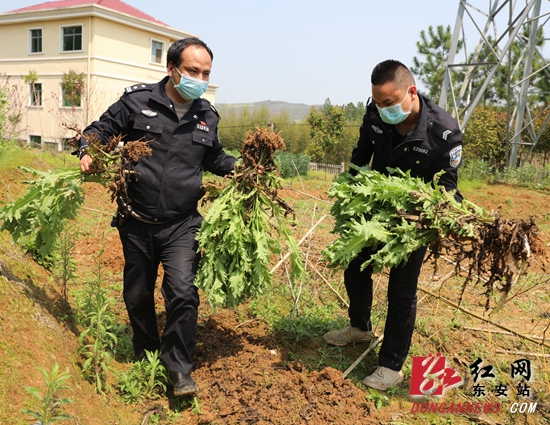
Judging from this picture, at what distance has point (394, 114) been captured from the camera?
11.3ft

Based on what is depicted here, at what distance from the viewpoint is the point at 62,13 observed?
80.4ft

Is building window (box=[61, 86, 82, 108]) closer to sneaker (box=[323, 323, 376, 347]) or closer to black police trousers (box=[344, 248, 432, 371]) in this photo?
sneaker (box=[323, 323, 376, 347])

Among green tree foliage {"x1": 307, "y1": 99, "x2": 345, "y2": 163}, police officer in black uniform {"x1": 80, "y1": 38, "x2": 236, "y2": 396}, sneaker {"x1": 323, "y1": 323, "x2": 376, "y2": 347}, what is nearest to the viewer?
police officer in black uniform {"x1": 80, "y1": 38, "x2": 236, "y2": 396}

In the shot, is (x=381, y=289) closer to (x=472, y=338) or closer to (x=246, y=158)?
(x=472, y=338)

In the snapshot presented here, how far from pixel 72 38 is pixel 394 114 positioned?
25.2m

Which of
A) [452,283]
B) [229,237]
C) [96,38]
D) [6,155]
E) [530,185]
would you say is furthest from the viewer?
[96,38]

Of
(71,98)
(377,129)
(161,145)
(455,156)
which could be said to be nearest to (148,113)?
(161,145)

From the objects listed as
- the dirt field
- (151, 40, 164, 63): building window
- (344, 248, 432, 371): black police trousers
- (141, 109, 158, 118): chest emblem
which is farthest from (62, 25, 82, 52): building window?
(344, 248, 432, 371): black police trousers

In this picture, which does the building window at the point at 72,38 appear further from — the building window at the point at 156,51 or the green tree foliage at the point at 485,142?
the green tree foliage at the point at 485,142

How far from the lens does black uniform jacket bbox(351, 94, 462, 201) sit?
3432 mm

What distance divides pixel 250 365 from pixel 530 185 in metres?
14.4

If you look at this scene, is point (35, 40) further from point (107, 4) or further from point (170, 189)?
point (170, 189)

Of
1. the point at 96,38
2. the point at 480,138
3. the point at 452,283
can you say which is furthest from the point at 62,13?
the point at 452,283

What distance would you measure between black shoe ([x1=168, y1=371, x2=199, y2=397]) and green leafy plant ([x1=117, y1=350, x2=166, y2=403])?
9 cm
